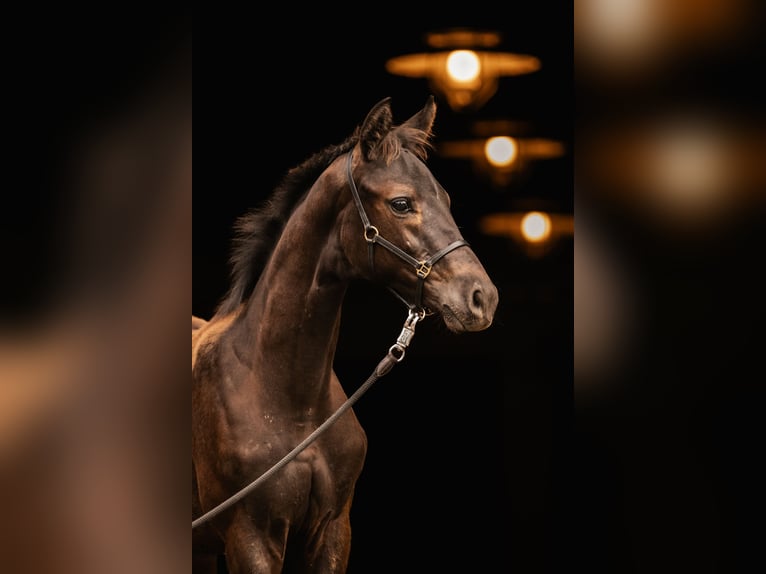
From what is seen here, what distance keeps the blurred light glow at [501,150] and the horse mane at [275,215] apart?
1.02m

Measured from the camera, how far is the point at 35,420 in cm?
120

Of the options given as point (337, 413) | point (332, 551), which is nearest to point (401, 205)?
point (337, 413)

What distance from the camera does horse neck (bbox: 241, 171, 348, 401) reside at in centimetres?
305

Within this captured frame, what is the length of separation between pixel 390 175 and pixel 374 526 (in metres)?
2.43

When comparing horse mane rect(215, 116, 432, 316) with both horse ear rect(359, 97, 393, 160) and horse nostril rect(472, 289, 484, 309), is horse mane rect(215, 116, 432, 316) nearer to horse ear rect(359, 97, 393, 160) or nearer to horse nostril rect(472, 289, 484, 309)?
horse ear rect(359, 97, 393, 160)

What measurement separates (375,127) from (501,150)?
4.49 ft

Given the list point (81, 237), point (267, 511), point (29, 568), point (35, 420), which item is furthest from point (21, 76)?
point (267, 511)

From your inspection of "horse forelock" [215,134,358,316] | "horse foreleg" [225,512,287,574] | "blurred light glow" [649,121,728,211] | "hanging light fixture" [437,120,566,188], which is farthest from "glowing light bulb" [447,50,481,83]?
"blurred light glow" [649,121,728,211]

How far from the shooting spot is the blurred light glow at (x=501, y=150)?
419 cm

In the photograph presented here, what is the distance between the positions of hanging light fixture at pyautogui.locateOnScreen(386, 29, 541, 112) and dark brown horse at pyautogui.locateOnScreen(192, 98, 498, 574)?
2.97 feet

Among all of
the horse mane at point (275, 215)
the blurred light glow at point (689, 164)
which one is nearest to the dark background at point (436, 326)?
the horse mane at point (275, 215)

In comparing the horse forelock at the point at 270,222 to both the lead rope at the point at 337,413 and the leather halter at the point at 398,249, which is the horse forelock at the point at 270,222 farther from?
the lead rope at the point at 337,413

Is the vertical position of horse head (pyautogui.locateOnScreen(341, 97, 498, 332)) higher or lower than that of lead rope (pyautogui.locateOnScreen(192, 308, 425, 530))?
higher

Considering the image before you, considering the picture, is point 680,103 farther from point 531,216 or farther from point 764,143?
point 531,216
